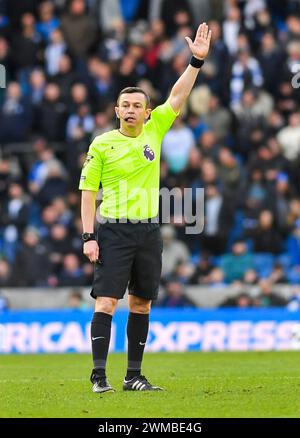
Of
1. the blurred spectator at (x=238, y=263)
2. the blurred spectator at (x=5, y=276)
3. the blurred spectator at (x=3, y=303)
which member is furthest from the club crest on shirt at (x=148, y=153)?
the blurred spectator at (x=5, y=276)

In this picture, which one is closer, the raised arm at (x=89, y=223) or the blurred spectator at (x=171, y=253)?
the raised arm at (x=89, y=223)

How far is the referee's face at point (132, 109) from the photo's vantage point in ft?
33.9

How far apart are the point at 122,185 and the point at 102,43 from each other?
14680 mm

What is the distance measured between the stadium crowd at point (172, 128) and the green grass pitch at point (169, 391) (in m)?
5.46

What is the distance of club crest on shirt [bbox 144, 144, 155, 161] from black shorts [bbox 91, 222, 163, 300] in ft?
1.87

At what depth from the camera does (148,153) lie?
10.4 metres

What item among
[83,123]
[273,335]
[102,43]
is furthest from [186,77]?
[102,43]

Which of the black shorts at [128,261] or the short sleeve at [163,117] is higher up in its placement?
the short sleeve at [163,117]

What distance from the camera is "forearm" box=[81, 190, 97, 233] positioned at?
33.5 feet

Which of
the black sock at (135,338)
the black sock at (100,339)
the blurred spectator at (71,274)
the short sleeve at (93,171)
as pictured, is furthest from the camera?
the blurred spectator at (71,274)

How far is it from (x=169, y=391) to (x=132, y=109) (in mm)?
2438

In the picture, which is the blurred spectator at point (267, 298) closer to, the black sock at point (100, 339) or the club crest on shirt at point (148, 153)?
the club crest on shirt at point (148, 153)

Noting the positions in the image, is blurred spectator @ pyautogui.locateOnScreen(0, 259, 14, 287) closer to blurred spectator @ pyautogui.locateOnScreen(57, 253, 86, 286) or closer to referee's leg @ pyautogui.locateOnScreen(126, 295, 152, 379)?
blurred spectator @ pyautogui.locateOnScreen(57, 253, 86, 286)

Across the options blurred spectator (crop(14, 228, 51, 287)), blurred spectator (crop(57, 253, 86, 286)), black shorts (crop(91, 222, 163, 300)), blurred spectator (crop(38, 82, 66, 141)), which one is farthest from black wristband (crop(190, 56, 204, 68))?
blurred spectator (crop(38, 82, 66, 141))
